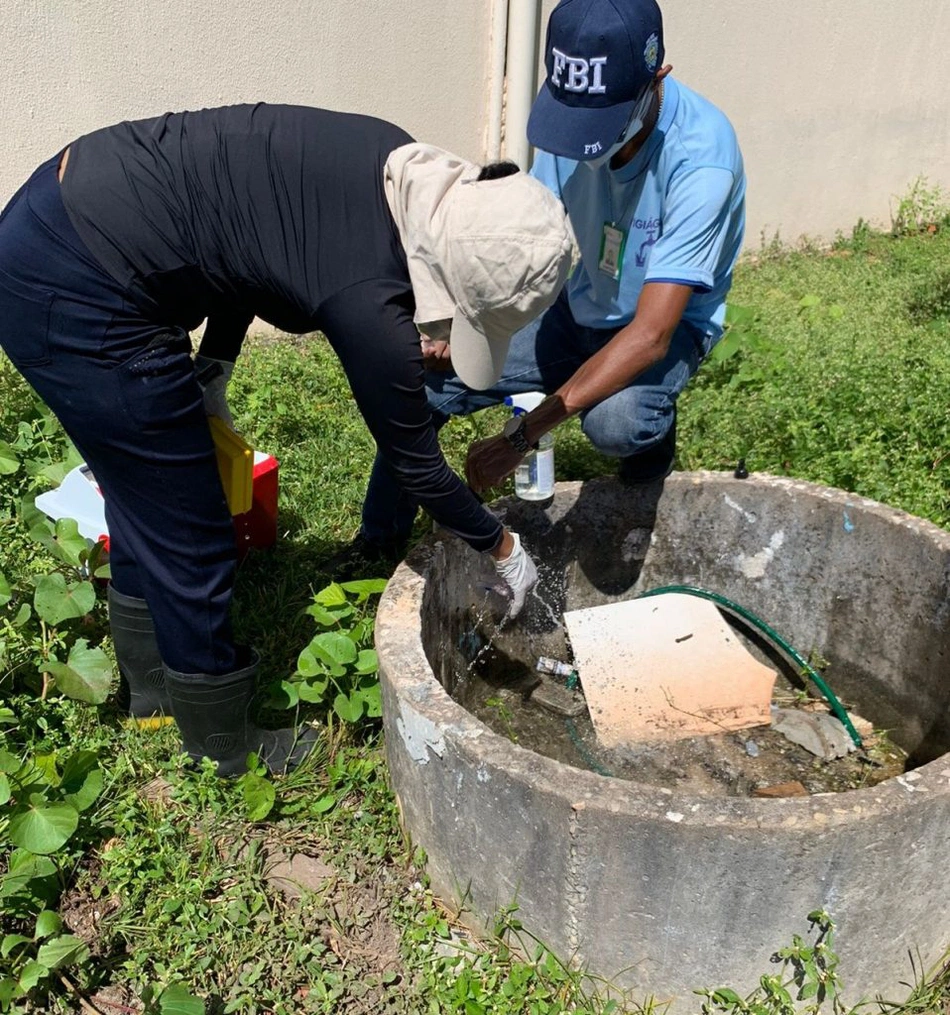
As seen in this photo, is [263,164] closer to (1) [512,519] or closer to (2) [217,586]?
(2) [217,586]

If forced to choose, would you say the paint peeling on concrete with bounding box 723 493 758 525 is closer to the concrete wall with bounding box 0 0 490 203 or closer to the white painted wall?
the concrete wall with bounding box 0 0 490 203

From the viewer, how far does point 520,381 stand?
9.61 ft

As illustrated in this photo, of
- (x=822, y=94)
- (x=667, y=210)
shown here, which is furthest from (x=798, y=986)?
(x=822, y=94)

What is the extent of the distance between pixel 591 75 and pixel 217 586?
4.68 ft

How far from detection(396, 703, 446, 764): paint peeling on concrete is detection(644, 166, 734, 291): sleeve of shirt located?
1197 millimetres

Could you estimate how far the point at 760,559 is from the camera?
2.85 meters

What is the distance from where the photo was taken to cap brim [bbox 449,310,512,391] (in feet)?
5.74

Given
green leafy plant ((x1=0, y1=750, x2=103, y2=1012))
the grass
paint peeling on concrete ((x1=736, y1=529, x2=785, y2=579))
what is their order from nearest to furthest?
green leafy plant ((x1=0, y1=750, x2=103, y2=1012))
the grass
paint peeling on concrete ((x1=736, y1=529, x2=785, y2=579))

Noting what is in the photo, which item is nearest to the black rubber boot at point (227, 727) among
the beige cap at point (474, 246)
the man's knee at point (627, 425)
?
the beige cap at point (474, 246)

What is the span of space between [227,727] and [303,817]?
0.28 meters

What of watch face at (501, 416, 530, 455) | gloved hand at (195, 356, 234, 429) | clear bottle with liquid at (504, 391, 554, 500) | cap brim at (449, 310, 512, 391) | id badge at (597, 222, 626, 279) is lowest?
clear bottle with liquid at (504, 391, 554, 500)

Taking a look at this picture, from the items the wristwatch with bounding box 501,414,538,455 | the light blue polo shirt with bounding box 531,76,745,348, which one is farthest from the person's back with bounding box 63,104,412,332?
the light blue polo shirt with bounding box 531,76,745,348

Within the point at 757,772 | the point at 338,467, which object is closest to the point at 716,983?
the point at 757,772

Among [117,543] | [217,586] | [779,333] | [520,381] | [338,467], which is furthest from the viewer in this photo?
[779,333]
